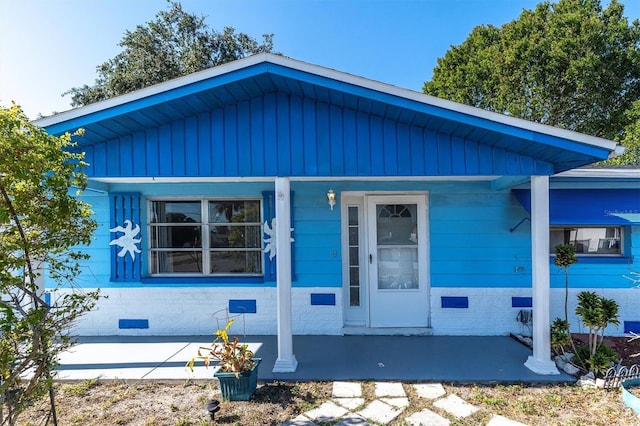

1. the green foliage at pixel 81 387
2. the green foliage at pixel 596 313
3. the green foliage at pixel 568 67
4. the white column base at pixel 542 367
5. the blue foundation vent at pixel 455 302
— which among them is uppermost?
the green foliage at pixel 568 67

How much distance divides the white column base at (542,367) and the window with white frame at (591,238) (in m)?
1.97

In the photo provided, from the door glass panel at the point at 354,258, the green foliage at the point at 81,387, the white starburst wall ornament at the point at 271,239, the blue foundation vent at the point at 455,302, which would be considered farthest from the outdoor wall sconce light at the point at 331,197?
the green foliage at the point at 81,387

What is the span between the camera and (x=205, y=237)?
5684mm

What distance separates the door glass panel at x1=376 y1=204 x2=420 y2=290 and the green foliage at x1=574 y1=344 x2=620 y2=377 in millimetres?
2206

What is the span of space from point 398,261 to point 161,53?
15.7m

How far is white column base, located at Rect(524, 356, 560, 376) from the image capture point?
3.92 metres

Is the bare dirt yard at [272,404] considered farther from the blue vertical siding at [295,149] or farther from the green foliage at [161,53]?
the green foliage at [161,53]

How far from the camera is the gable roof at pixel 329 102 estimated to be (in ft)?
11.9

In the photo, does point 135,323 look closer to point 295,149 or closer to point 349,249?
point 349,249

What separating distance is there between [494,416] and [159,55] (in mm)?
17961

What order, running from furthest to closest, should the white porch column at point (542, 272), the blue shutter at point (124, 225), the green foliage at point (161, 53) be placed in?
1. the green foliage at point (161, 53)
2. the blue shutter at point (124, 225)
3. the white porch column at point (542, 272)

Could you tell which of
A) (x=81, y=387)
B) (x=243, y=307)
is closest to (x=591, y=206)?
(x=243, y=307)

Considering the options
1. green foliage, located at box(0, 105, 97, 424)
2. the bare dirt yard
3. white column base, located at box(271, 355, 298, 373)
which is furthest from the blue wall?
green foliage, located at box(0, 105, 97, 424)

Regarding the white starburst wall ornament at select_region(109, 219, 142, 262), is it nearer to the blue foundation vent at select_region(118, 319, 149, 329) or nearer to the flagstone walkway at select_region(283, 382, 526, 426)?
the blue foundation vent at select_region(118, 319, 149, 329)
